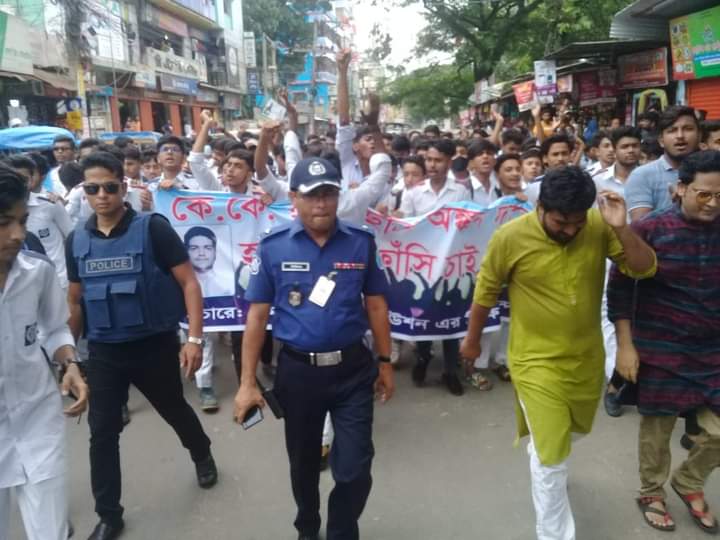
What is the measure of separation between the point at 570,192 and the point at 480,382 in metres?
2.72

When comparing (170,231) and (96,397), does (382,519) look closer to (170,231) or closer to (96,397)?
(96,397)

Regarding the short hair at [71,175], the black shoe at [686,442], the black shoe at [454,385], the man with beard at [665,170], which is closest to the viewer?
the black shoe at [686,442]

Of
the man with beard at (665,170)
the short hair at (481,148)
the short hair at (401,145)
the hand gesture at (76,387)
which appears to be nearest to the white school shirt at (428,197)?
the short hair at (481,148)

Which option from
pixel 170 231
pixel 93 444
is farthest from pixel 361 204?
pixel 93 444

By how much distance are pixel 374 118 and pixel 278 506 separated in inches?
107

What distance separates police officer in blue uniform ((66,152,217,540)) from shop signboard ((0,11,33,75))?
13.4 meters

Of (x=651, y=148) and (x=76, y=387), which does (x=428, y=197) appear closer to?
(x=651, y=148)

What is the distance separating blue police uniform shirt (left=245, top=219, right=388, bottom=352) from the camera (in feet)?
8.92

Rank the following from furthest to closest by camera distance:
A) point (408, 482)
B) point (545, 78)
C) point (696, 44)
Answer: point (545, 78), point (696, 44), point (408, 482)

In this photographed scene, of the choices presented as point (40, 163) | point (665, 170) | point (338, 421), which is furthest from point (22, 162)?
point (665, 170)

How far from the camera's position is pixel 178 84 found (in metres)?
28.6

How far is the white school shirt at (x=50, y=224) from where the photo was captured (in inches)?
186

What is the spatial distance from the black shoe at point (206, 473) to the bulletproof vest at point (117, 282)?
37.8 inches

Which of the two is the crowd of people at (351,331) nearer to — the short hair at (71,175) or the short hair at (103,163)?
the short hair at (103,163)
